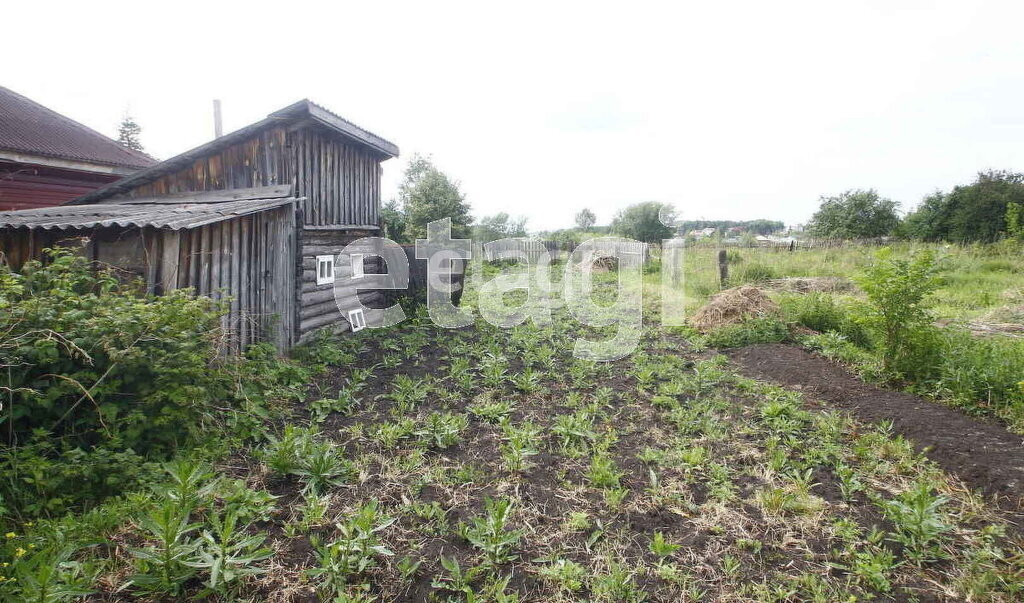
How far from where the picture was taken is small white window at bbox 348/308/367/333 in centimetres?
802

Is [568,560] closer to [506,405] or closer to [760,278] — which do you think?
[506,405]

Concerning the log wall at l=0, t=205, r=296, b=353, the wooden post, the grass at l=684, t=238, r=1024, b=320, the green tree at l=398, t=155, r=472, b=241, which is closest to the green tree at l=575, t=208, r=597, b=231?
the green tree at l=398, t=155, r=472, b=241

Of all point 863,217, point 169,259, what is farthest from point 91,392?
point 863,217

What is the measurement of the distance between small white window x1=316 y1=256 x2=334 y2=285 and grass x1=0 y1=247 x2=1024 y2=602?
2917mm

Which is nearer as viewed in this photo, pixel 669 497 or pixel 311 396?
pixel 669 497

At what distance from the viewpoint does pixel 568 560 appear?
2.65 m

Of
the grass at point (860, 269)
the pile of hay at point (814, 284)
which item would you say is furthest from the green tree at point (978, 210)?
the pile of hay at point (814, 284)

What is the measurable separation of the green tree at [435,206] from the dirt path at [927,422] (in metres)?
21.6

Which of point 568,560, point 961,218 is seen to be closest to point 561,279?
point 568,560

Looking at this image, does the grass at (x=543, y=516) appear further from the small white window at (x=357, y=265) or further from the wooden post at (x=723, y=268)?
the wooden post at (x=723, y=268)

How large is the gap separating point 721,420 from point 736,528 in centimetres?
176

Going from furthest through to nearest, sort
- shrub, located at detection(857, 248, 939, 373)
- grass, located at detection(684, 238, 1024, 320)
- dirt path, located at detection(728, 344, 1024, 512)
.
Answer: grass, located at detection(684, 238, 1024, 320) → shrub, located at detection(857, 248, 939, 373) → dirt path, located at detection(728, 344, 1024, 512)

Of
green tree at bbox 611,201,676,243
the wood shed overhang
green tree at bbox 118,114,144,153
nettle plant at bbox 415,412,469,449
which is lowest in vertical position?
nettle plant at bbox 415,412,469,449

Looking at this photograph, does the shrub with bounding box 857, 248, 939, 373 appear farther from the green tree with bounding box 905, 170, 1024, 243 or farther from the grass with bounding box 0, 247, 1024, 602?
the green tree with bounding box 905, 170, 1024, 243
